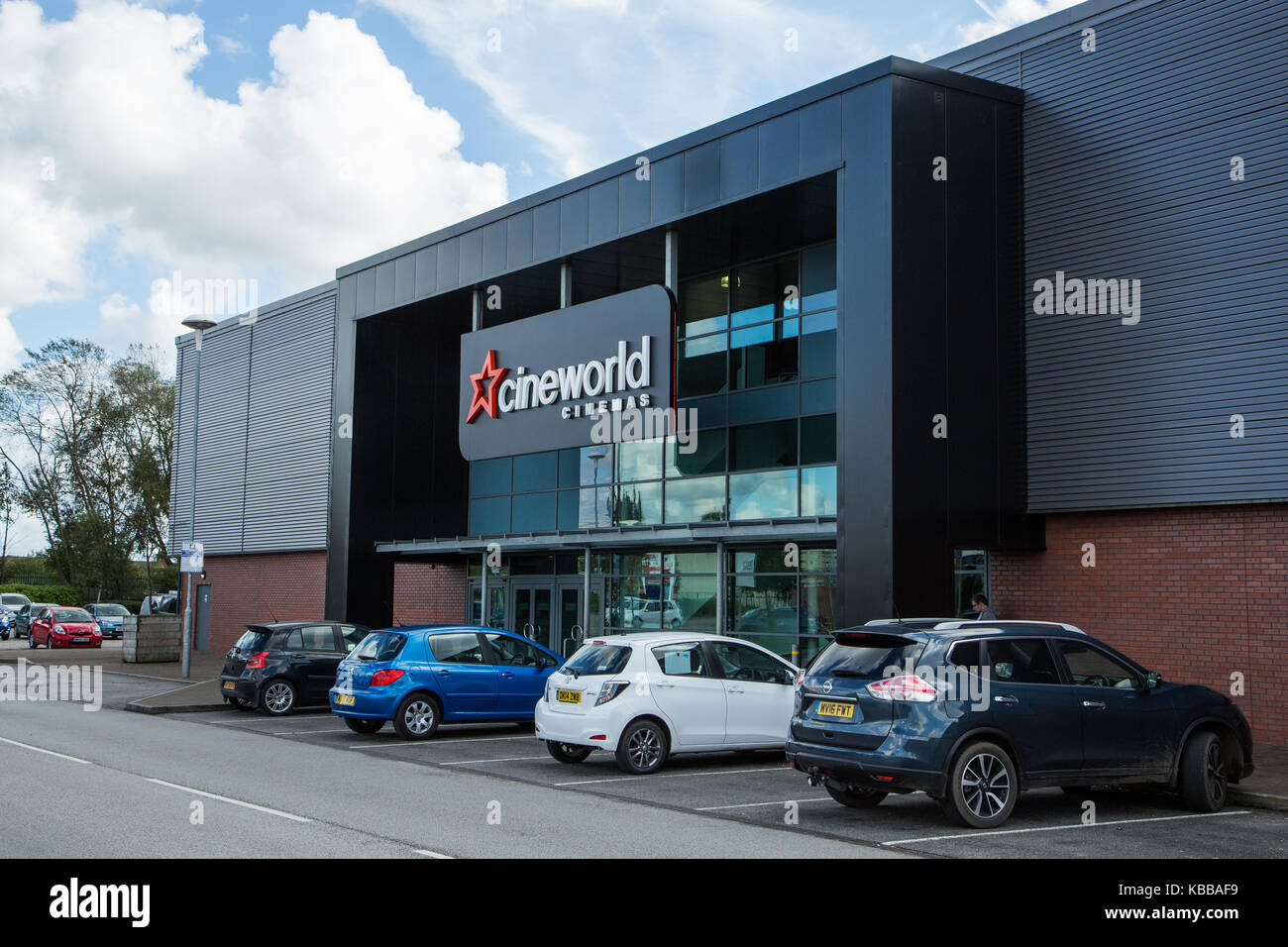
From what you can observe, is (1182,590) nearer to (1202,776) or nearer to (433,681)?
(1202,776)

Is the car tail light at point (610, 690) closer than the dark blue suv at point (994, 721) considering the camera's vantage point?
No

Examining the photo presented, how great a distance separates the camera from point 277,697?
1886 cm

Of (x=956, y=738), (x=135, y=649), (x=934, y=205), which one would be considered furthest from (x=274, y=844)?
(x=135, y=649)

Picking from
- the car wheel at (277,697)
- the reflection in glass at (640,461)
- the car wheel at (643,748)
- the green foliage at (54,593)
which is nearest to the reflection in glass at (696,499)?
the reflection in glass at (640,461)

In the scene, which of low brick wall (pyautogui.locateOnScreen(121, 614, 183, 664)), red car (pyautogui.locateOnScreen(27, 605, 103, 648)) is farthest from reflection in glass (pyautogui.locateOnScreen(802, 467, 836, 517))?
red car (pyautogui.locateOnScreen(27, 605, 103, 648))

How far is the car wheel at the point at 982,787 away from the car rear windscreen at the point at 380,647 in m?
8.63

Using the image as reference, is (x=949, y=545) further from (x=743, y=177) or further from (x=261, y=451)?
(x=261, y=451)

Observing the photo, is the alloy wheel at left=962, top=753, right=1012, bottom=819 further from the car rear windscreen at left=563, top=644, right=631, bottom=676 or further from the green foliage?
the green foliage

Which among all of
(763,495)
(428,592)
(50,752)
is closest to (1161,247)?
(763,495)

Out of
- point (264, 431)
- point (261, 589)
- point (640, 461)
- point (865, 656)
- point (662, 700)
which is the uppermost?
point (264, 431)

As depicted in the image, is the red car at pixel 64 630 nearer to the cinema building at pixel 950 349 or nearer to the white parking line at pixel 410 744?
the cinema building at pixel 950 349

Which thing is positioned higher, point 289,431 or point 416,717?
point 289,431

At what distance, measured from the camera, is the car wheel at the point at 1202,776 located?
10164 mm

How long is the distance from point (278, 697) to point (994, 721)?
13069mm
